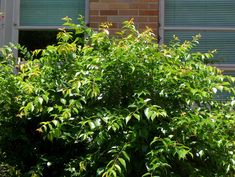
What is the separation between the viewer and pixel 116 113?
13.4 ft

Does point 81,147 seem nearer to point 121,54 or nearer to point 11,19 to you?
point 121,54

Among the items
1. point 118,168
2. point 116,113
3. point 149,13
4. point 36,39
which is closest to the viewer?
point 118,168

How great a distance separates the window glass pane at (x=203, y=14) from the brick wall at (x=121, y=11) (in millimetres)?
286

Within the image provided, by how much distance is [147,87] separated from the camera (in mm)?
4273

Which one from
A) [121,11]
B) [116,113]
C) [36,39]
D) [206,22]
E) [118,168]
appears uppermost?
[121,11]

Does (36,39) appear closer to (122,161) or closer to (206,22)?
(206,22)

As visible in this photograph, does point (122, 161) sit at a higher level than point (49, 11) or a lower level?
lower

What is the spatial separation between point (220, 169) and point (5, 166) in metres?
1.74

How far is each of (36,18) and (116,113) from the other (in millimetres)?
3227

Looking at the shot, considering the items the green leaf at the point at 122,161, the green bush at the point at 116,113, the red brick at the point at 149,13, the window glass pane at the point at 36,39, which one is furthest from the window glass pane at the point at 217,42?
the green leaf at the point at 122,161

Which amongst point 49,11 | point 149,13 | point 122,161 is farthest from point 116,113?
point 49,11

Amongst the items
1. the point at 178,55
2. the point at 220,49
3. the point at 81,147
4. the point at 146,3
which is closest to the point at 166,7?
the point at 146,3

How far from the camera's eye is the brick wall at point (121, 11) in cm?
665

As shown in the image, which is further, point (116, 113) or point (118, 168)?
point (116, 113)
